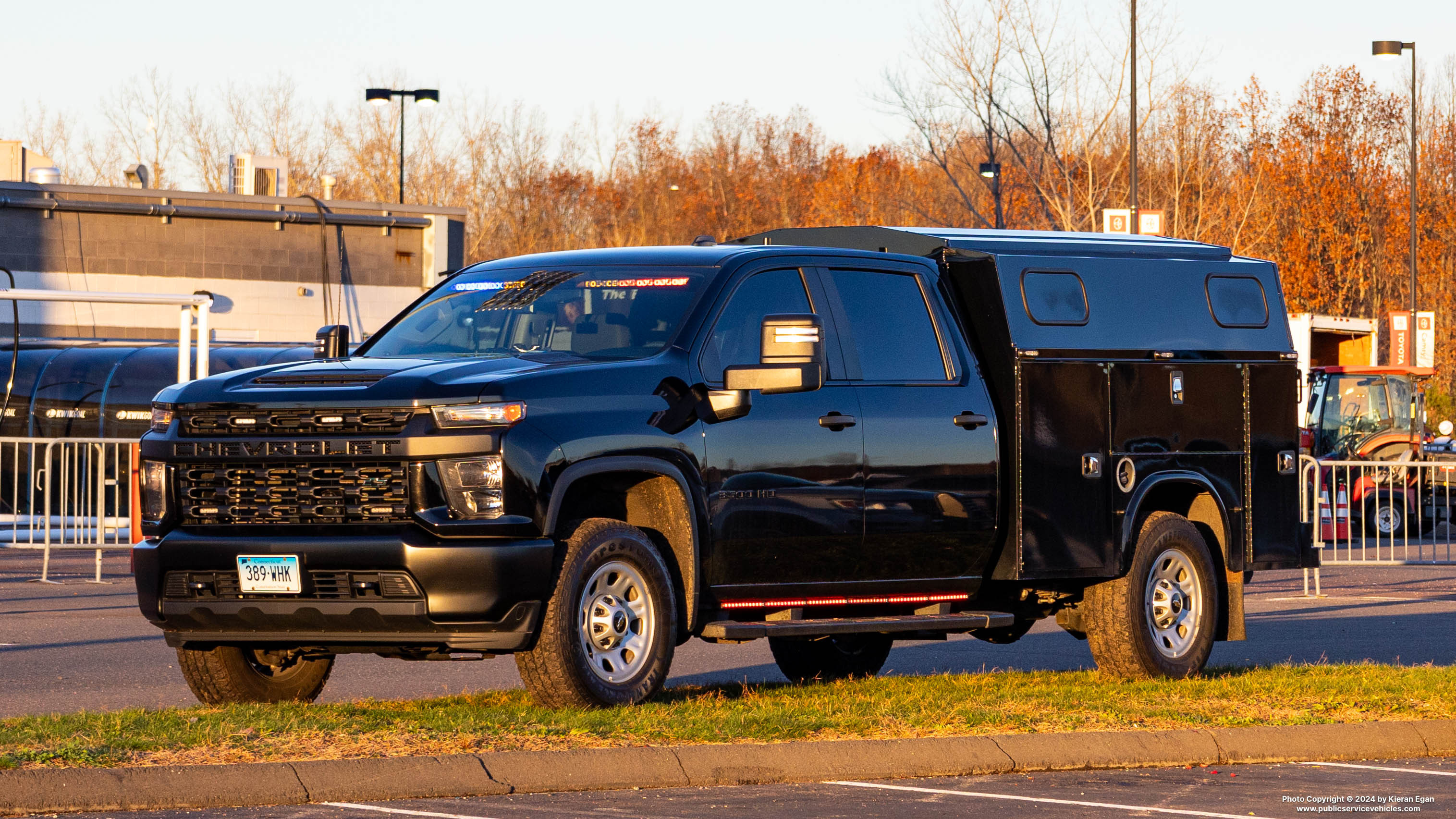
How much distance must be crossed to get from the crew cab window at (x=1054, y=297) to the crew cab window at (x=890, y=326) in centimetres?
62

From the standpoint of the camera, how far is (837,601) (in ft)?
30.9

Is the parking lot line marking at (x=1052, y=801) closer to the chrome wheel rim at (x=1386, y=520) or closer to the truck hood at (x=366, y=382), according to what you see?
the truck hood at (x=366, y=382)

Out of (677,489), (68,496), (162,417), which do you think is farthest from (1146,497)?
(68,496)

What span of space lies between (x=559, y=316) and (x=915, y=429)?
5.84 feet

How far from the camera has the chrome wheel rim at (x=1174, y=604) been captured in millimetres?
10727

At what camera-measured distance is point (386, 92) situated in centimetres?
4075

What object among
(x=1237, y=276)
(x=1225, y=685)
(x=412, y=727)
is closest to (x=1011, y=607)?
(x=1225, y=685)

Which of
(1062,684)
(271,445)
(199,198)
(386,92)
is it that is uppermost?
(386,92)

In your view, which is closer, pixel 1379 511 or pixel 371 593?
pixel 371 593

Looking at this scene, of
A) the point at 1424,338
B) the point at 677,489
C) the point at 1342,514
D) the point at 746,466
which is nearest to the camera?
the point at 677,489

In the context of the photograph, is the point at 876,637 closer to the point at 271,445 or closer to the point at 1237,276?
the point at 1237,276

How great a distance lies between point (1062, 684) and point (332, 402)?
14.0 feet

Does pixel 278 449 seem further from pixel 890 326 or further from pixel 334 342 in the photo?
pixel 890 326

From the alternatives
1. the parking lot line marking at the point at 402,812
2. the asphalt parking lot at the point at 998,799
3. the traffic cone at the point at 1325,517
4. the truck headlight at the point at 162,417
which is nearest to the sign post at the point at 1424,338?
the traffic cone at the point at 1325,517
